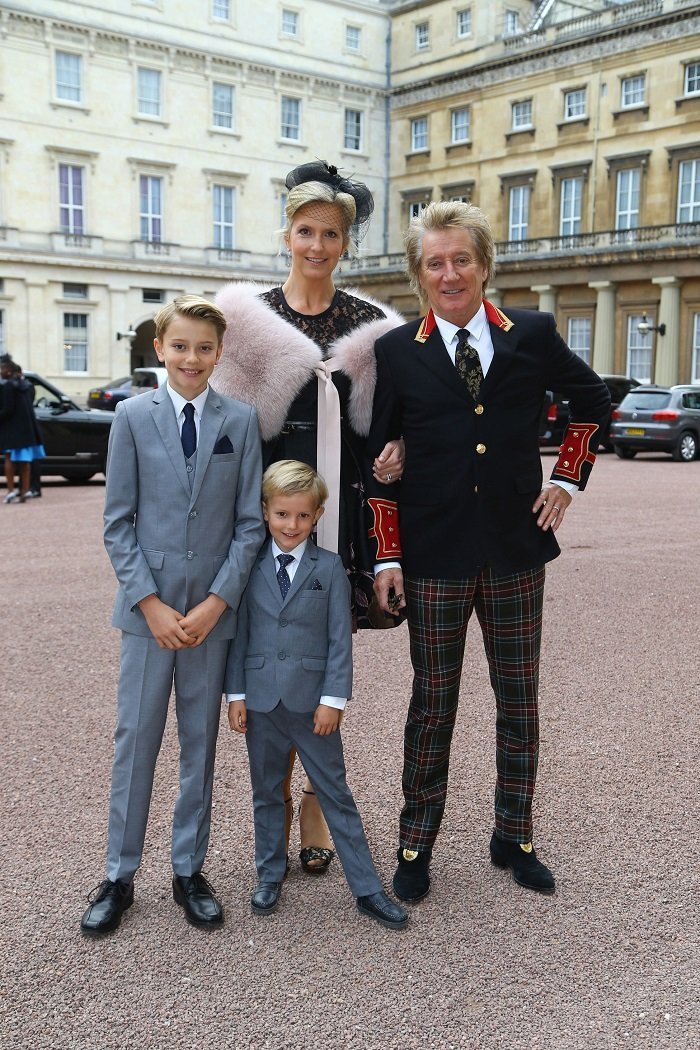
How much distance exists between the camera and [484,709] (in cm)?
522

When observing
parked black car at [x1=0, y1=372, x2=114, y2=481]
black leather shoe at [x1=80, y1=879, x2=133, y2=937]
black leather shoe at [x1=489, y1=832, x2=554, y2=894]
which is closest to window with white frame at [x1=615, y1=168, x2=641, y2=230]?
parked black car at [x1=0, y1=372, x2=114, y2=481]

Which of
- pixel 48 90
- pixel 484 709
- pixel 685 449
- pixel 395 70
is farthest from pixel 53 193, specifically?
pixel 484 709

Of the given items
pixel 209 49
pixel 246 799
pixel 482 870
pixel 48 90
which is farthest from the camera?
pixel 209 49

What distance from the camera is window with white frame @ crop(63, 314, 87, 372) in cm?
3912

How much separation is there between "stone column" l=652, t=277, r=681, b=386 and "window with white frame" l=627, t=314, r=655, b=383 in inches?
19.1

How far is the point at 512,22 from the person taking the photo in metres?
44.7

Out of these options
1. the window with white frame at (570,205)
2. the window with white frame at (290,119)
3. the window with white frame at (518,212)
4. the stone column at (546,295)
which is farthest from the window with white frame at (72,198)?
the window with white frame at (570,205)

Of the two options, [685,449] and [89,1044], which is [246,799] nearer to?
[89,1044]

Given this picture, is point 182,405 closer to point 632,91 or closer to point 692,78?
point 692,78

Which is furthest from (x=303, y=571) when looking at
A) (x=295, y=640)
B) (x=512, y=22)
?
(x=512, y=22)

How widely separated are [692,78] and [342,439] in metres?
37.8

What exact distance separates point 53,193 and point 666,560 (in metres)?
34.5

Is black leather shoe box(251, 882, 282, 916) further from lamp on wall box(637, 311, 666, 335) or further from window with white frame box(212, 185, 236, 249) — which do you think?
window with white frame box(212, 185, 236, 249)

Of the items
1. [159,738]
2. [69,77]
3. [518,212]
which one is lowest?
[159,738]
